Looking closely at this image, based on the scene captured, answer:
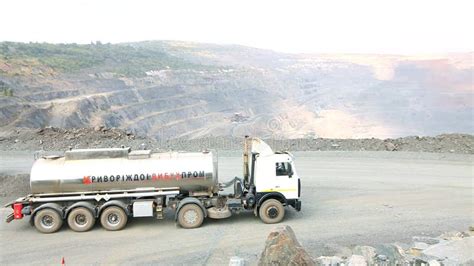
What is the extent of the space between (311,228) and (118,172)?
6008 millimetres

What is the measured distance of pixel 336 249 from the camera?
517 inches

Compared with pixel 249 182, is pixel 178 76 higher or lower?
higher

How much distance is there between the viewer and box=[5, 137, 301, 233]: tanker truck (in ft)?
48.3

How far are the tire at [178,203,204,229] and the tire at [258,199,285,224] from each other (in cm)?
187

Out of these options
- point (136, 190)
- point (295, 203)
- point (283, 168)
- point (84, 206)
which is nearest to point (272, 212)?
point (295, 203)

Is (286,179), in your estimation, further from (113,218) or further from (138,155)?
(113,218)

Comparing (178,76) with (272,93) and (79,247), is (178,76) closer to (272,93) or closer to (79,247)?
(272,93)

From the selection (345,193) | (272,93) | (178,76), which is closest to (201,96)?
(178,76)

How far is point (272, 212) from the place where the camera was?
15.3 m

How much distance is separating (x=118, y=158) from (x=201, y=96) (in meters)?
42.4

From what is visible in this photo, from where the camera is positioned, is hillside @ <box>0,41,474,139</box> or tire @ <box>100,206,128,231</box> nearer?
tire @ <box>100,206,128,231</box>

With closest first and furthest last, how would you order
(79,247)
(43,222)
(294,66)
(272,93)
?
(79,247), (43,222), (272,93), (294,66)

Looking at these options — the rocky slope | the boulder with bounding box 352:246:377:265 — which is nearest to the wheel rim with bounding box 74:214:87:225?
the boulder with bounding box 352:246:377:265

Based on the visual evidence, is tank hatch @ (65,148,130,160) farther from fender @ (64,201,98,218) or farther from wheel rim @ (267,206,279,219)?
wheel rim @ (267,206,279,219)
